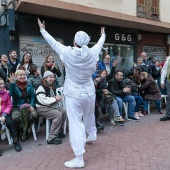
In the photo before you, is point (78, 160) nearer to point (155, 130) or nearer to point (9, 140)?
point (9, 140)

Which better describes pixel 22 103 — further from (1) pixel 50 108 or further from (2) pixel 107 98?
(2) pixel 107 98

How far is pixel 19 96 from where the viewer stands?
Answer: 4.67 metres

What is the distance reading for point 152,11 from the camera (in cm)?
1087

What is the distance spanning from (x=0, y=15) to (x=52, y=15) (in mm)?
1665

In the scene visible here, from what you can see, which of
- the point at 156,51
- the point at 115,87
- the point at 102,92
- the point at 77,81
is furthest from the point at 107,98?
the point at 156,51

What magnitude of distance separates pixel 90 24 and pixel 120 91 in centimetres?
422

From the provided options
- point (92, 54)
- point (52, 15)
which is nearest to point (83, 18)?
point (52, 15)

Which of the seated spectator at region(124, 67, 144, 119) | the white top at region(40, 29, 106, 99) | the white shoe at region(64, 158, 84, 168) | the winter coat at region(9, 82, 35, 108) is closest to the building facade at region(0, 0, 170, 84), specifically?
the seated spectator at region(124, 67, 144, 119)

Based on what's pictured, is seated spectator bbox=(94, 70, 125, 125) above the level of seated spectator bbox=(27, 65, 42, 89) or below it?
below

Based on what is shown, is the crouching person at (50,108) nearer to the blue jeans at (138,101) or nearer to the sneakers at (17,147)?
the sneakers at (17,147)

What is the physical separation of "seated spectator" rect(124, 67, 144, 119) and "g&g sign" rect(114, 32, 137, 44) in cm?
382

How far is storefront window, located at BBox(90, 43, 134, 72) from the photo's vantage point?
35.3 feet

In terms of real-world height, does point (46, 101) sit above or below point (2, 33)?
below

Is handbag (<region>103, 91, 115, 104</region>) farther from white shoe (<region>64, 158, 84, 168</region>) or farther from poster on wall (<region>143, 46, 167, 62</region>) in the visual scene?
poster on wall (<region>143, 46, 167, 62</region>)
